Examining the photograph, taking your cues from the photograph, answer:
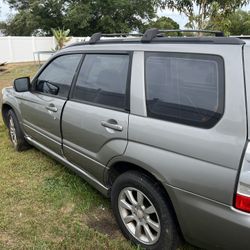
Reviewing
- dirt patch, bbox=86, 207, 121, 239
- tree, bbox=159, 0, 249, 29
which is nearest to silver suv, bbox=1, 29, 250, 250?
dirt patch, bbox=86, 207, 121, 239

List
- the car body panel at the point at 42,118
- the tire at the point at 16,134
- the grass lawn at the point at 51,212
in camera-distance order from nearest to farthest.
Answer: the grass lawn at the point at 51,212 → the car body panel at the point at 42,118 → the tire at the point at 16,134

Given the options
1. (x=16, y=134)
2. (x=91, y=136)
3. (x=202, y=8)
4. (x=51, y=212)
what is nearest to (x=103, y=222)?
(x=51, y=212)

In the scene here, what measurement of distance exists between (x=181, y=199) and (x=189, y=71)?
34.7 inches

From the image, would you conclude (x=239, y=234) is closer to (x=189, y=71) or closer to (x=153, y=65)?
(x=189, y=71)

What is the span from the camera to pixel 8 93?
5.36 m

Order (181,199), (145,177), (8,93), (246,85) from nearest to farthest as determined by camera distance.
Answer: (246,85) → (181,199) → (145,177) → (8,93)

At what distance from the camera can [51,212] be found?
3656mm

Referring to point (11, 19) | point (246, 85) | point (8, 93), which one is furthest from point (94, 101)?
point (11, 19)

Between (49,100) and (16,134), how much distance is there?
147cm

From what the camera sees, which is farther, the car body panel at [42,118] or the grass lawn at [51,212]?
the car body panel at [42,118]

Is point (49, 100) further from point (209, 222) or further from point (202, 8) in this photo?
point (202, 8)

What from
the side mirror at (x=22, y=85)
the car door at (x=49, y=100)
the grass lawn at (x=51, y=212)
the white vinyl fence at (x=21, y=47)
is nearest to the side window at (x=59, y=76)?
the car door at (x=49, y=100)

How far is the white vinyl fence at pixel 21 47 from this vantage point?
25.5m

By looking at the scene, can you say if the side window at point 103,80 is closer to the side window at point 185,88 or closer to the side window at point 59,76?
the side window at point 59,76
